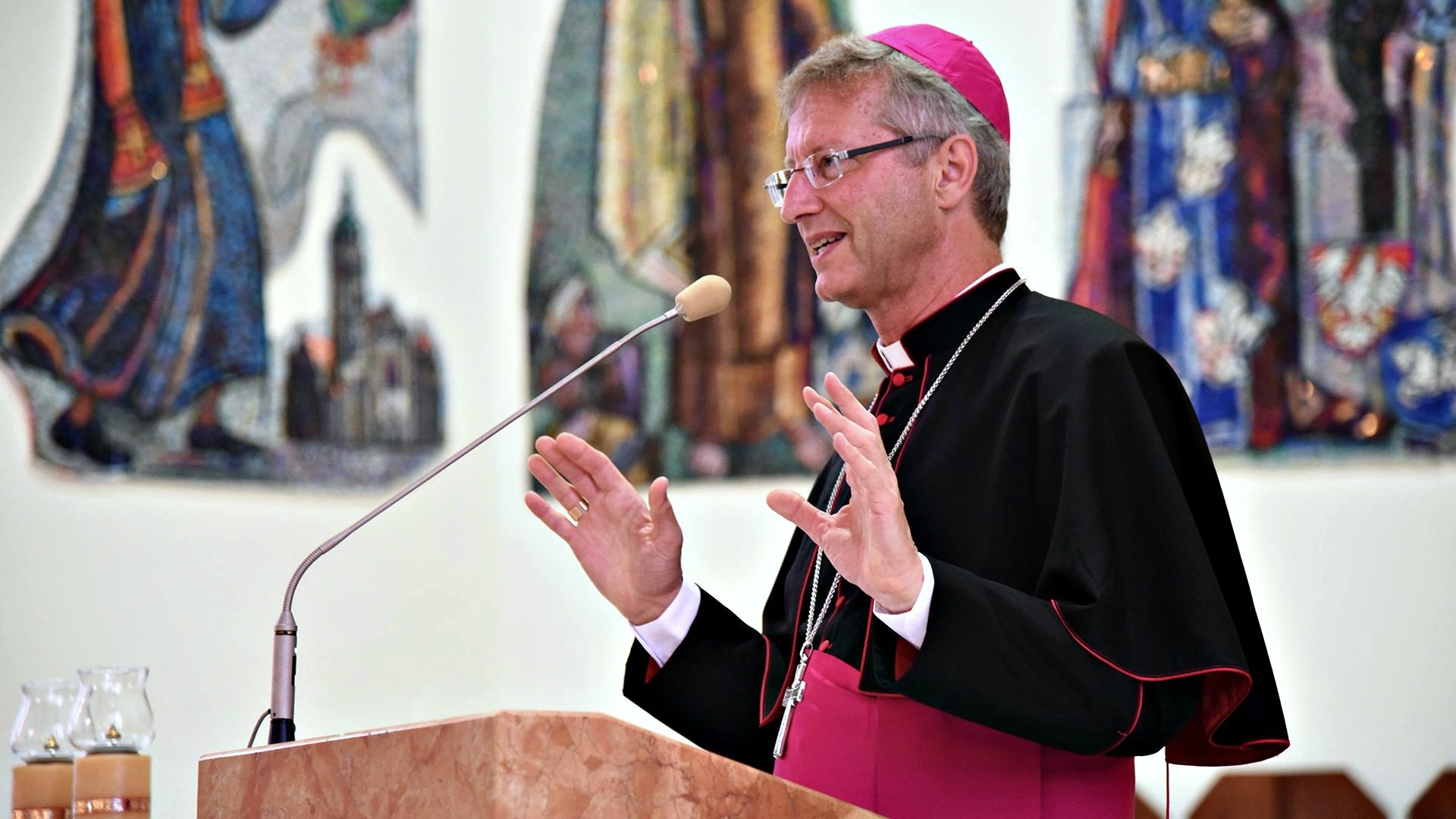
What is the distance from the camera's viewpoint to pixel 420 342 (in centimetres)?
576

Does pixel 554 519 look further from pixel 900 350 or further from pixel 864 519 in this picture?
pixel 864 519

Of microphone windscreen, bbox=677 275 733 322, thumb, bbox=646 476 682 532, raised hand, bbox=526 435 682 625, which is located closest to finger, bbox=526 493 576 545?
raised hand, bbox=526 435 682 625

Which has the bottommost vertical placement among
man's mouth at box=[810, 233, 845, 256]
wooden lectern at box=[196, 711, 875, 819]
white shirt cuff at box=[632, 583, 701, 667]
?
white shirt cuff at box=[632, 583, 701, 667]

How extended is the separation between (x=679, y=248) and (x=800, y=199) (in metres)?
2.82

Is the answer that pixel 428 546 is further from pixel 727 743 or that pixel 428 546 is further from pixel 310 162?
pixel 727 743

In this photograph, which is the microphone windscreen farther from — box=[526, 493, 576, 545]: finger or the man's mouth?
box=[526, 493, 576, 545]: finger

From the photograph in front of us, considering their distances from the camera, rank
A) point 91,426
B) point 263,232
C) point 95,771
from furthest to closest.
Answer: point 263,232, point 91,426, point 95,771

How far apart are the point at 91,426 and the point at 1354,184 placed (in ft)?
13.0

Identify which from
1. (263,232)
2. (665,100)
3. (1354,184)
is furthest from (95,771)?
(1354,184)

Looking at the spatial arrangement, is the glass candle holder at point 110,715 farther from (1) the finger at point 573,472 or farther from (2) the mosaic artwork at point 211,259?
(2) the mosaic artwork at point 211,259

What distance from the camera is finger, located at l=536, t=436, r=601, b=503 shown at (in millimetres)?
2664

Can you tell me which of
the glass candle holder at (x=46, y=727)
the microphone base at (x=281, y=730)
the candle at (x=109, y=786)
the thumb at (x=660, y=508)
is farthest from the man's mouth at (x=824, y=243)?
the glass candle holder at (x=46, y=727)

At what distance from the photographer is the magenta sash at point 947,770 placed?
2342 mm

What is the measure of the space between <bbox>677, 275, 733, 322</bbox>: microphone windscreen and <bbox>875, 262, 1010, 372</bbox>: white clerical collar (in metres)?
0.31
